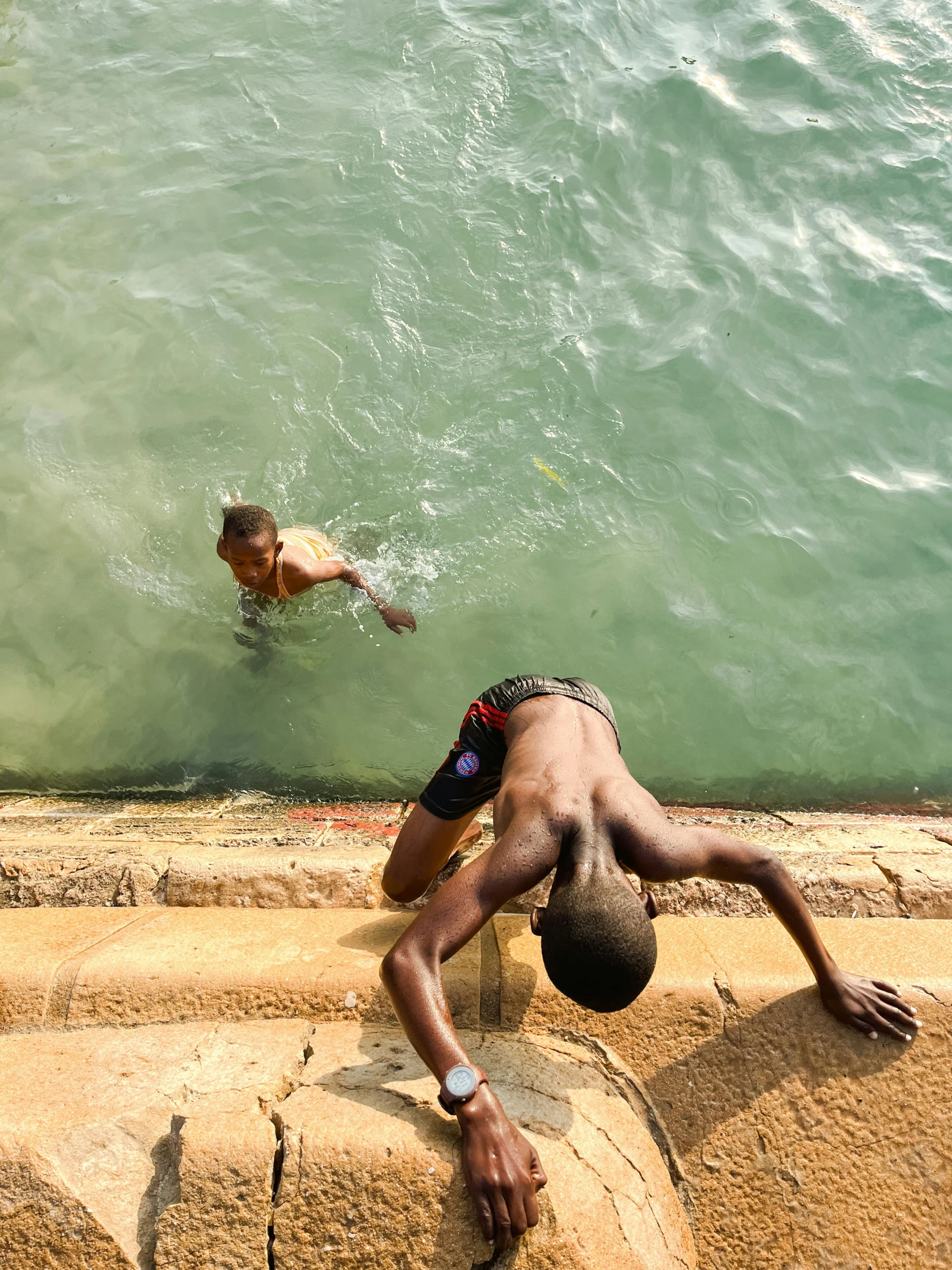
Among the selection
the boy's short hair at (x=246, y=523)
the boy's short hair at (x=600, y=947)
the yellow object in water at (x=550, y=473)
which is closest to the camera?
the boy's short hair at (x=600, y=947)

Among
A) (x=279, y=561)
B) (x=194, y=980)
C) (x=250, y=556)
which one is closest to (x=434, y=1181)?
(x=194, y=980)

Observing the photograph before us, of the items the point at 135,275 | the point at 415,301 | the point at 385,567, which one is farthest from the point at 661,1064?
the point at 135,275

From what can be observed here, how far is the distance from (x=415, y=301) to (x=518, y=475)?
145 cm

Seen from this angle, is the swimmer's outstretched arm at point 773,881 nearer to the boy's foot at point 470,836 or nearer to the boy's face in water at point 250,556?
the boy's foot at point 470,836

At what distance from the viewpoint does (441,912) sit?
2457 mm

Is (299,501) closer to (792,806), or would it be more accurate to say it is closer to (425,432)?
(425,432)

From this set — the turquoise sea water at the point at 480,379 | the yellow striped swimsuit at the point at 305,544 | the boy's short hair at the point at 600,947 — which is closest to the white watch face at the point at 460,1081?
the boy's short hair at the point at 600,947

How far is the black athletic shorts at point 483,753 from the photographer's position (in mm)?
3410

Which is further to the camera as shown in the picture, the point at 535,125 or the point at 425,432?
the point at 535,125

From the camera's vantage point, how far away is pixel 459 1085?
86.0 inches

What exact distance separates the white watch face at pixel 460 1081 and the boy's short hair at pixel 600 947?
1.05 feet

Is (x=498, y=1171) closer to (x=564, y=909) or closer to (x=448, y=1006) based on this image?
(x=448, y=1006)

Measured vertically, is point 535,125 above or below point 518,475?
above

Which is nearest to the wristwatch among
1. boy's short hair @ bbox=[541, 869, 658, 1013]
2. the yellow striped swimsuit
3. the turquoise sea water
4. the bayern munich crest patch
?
boy's short hair @ bbox=[541, 869, 658, 1013]
